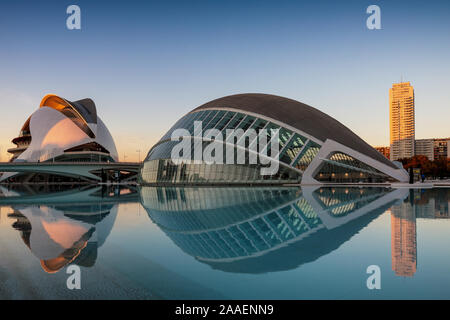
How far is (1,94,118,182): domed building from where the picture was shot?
249 ft

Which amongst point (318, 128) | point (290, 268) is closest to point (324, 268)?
point (290, 268)

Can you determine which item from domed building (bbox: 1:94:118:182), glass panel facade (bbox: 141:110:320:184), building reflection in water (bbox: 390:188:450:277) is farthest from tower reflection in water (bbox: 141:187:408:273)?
domed building (bbox: 1:94:118:182)

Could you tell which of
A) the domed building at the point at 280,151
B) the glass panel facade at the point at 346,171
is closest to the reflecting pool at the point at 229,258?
the domed building at the point at 280,151

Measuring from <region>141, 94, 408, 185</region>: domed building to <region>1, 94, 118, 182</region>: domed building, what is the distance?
45.9 meters

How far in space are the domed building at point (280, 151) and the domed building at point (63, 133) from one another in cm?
4591

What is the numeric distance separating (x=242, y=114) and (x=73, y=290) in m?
34.7

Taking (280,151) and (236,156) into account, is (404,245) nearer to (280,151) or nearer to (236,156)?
(280,151)

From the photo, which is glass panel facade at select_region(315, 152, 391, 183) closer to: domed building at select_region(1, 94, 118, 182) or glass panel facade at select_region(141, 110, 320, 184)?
glass panel facade at select_region(141, 110, 320, 184)

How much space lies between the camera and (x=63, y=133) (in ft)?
250

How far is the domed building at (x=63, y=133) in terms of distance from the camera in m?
75.9

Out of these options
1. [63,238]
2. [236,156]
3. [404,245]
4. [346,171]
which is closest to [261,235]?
[404,245]
